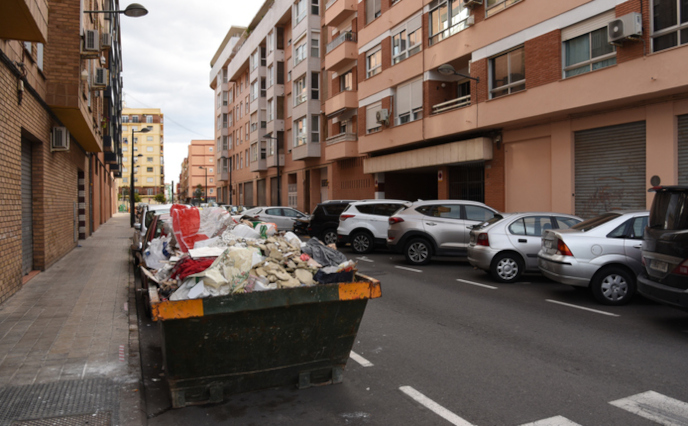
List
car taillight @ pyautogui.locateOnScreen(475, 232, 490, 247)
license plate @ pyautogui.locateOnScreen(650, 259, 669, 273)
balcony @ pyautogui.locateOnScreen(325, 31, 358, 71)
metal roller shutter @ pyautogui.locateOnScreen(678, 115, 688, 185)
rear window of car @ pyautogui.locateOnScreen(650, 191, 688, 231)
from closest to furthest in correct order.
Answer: rear window of car @ pyautogui.locateOnScreen(650, 191, 688, 231) → license plate @ pyautogui.locateOnScreen(650, 259, 669, 273) → car taillight @ pyautogui.locateOnScreen(475, 232, 490, 247) → metal roller shutter @ pyautogui.locateOnScreen(678, 115, 688, 185) → balcony @ pyautogui.locateOnScreen(325, 31, 358, 71)

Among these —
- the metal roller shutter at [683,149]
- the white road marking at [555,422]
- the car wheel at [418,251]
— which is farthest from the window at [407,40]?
the white road marking at [555,422]

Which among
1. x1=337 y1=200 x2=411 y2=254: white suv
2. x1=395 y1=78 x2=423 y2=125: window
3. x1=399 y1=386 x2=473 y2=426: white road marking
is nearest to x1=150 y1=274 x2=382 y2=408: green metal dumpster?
x1=399 y1=386 x2=473 y2=426: white road marking

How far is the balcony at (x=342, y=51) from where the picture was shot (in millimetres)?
29000

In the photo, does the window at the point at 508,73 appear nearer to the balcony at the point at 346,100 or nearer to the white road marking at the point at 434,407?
the balcony at the point at 346,100

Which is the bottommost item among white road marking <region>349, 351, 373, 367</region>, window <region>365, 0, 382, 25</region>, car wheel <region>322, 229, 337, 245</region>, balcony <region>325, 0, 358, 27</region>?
white road marking <region>349, 351, 373, 367</region>

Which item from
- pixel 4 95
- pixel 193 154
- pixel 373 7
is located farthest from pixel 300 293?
pixel 193 154

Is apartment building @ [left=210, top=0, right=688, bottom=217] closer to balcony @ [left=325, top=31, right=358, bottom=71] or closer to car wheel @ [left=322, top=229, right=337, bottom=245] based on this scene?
balcony @ [left=325, top=31, right=358, bottom=71]

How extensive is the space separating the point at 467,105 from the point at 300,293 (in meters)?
17.8

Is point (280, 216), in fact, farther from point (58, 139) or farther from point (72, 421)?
point (72, 421)

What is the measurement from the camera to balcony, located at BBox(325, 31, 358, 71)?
2900cm

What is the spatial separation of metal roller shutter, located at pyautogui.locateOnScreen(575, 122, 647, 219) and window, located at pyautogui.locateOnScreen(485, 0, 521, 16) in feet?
18.4

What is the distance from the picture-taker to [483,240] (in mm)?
10781

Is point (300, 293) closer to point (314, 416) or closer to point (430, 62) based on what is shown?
point (314, 416)

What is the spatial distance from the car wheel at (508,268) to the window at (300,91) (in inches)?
1080
